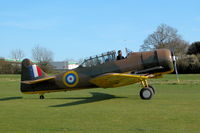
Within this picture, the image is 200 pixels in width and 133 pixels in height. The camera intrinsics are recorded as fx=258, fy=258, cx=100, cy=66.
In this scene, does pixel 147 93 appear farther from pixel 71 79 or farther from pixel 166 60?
pixel 71 79

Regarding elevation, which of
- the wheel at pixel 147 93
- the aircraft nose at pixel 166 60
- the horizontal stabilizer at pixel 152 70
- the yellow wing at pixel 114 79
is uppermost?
the aircraft nose at pixel 166 60

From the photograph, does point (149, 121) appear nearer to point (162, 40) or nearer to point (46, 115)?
point (46, 115)

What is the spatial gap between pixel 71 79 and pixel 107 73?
79.3 inches

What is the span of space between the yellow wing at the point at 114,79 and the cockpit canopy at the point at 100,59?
1182 mm

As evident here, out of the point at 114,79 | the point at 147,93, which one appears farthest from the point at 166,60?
the point at 114,79

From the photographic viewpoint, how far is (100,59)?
1229cm

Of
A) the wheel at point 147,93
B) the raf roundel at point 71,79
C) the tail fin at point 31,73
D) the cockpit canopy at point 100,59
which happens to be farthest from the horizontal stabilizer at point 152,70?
the tail fin at point 31,73

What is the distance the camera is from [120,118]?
7.20 meters

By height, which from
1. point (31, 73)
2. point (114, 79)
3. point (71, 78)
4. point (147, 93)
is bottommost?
point (147, 93)

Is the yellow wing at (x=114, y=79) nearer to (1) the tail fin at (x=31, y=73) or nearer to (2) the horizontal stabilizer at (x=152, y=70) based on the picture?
(2) the horizontal stabilizer at (x=152, y=70)

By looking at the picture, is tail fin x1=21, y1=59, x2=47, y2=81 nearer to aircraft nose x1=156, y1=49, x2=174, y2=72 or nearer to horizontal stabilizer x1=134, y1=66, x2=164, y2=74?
horizontal stabilizer x1=134, y1=66, x2=164, y2=74

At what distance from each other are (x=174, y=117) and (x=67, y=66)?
280 ft

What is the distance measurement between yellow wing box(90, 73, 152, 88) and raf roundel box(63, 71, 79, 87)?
3.86 feet

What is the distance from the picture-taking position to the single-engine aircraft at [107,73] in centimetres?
1133
